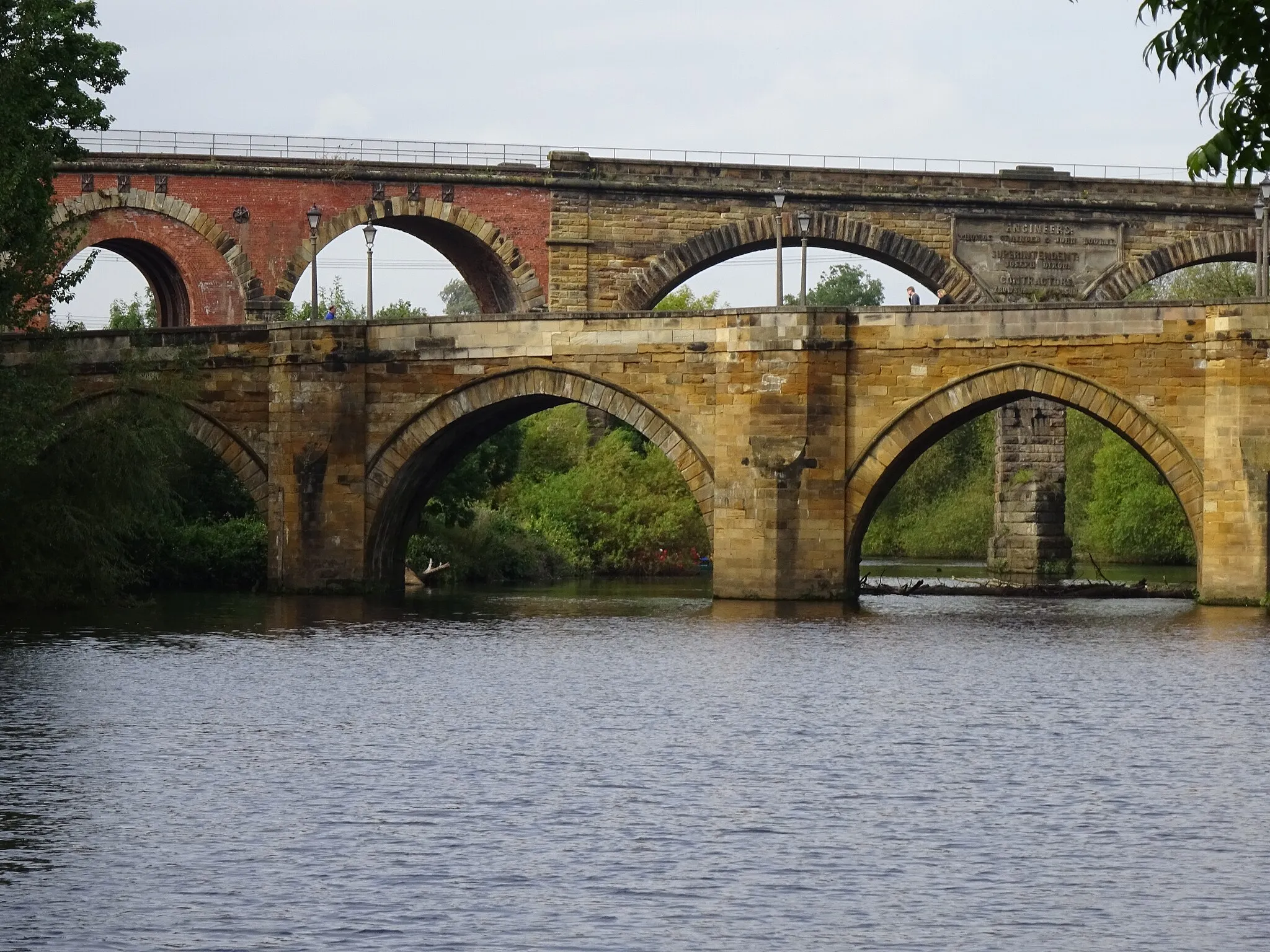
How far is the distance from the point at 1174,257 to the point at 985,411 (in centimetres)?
1526

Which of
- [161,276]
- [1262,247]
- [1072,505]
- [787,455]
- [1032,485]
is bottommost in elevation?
[1072,505]

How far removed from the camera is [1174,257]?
47.8m

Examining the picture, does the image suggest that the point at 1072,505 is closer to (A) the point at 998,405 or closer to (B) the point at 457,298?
(A) the point at 998,405

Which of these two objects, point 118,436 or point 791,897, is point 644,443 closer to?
point 118,436

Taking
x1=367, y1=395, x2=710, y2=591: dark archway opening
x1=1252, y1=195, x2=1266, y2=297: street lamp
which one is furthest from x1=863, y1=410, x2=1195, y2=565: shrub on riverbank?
x1=1252, y1=195, x2=1266, y2=297: street lamp

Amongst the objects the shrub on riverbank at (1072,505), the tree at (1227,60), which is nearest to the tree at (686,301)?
the shrub on riverbank at (1072,505)

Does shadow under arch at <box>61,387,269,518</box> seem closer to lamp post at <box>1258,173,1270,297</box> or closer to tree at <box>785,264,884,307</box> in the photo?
lamp post at <box>1258,173,1270,297</box>

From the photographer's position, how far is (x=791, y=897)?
13.6 meters

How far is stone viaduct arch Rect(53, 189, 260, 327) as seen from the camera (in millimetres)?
45500

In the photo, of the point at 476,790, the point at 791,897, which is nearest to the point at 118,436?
the point at 476,790

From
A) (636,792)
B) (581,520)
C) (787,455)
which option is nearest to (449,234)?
(581,520)

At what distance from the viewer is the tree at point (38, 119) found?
3092 centimetres

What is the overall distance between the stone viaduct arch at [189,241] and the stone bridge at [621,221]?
38 mm

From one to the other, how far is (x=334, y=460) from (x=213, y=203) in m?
10.4
